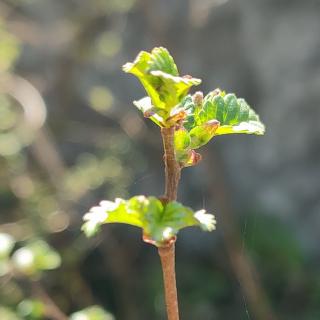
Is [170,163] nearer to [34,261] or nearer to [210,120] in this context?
[210,120]

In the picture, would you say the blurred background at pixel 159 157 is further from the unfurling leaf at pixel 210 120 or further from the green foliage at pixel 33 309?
the unfurling leaf at pixel 210 120

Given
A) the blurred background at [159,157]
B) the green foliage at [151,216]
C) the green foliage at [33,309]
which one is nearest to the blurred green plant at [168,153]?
the green foliage at [151,216]

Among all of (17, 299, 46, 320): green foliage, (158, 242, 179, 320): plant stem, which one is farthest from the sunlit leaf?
(17, 299, 46, 320): green foliage

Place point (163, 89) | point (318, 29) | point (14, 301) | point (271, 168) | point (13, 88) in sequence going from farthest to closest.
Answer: point (271, 168) → point (318, 29) → point (13, 88) → point (14, 301) → point (163, 89)

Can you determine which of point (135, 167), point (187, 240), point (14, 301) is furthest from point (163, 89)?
point (187, 240)

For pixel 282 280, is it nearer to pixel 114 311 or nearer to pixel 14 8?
pixel 114 311

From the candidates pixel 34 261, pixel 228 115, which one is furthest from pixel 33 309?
pixel 228 115
